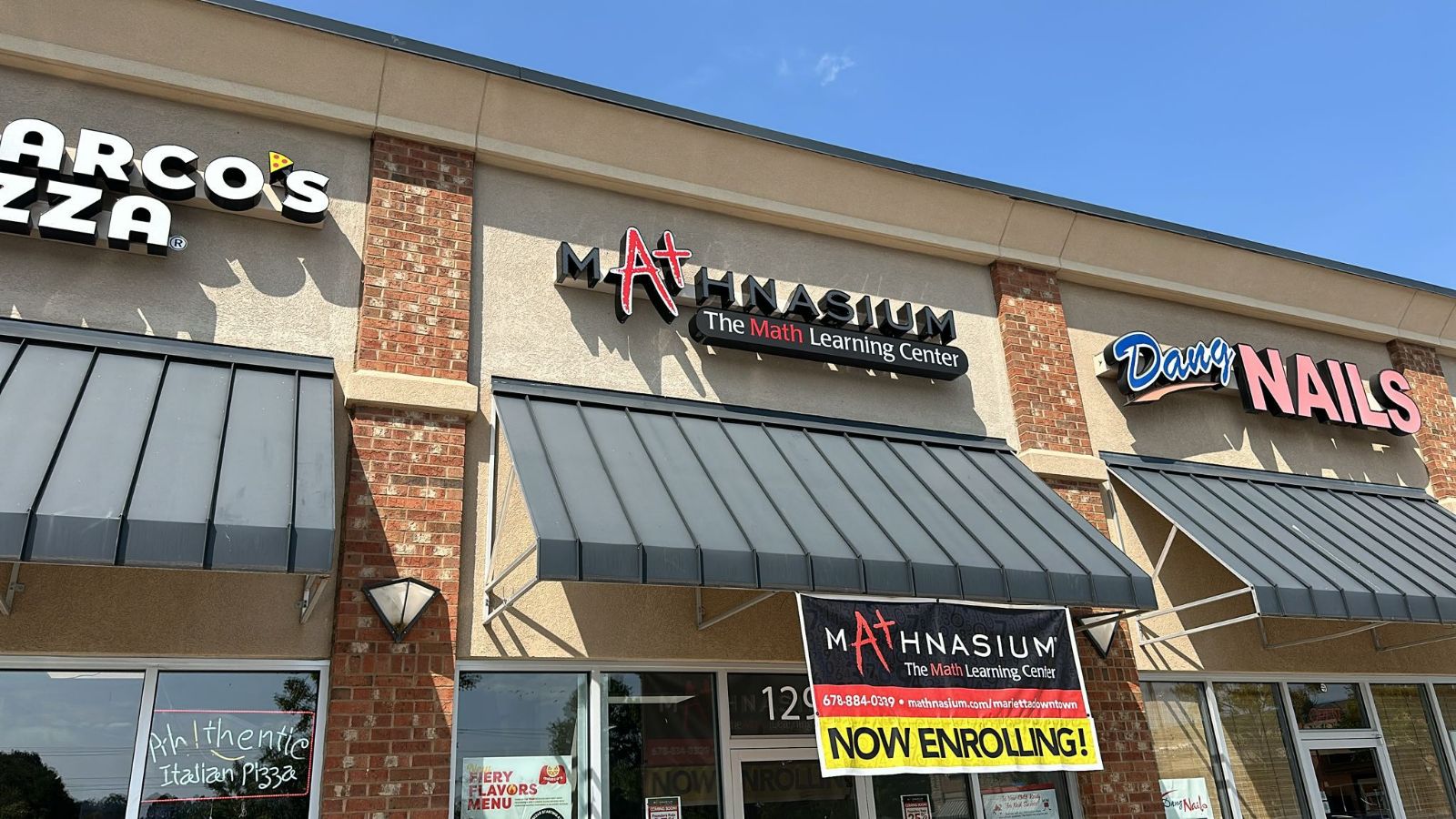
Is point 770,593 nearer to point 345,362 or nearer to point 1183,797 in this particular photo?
point 345,362

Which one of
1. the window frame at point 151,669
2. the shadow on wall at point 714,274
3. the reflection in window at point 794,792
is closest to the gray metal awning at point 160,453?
the window frame at point 151,669

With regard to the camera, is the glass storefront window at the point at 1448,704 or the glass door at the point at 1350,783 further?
the glass storefront window at the point at 1448,704

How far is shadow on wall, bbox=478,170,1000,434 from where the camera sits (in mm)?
8641

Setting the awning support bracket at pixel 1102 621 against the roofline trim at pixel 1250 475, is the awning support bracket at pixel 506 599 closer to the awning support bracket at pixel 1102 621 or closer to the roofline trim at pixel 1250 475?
the awning support bracket at pixel 1102 621

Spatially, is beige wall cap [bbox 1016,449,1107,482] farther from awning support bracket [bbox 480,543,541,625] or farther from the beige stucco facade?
awning support bracket [bbox 480,543,541,625]

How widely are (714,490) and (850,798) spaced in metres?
2.76

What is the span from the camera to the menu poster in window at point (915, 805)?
8.23m

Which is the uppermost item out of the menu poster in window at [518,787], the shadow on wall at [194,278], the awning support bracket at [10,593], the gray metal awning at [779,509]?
the shadow on wall at [194,278]

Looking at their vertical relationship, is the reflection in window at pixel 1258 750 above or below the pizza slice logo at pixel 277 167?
below

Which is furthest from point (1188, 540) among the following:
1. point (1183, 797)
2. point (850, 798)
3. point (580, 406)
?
point (580, 406)

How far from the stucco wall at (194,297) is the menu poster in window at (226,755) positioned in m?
0.41

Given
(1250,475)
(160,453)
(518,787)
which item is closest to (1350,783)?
(1250,475)

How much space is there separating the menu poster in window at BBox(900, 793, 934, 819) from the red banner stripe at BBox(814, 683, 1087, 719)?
122 centimetres

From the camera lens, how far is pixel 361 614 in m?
6.85
